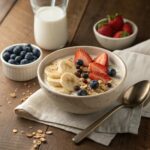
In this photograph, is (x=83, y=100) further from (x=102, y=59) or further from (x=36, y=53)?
(x=36, y=53)

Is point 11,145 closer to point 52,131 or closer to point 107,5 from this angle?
point 52,131

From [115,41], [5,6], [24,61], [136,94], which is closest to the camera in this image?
[136,94]

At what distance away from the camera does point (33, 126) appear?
93cm

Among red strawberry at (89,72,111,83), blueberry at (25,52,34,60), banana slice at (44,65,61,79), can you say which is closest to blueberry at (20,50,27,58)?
blueberry at (25,52,34,60)

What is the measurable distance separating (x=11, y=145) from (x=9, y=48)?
337 mm

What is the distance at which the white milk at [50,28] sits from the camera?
1.21m

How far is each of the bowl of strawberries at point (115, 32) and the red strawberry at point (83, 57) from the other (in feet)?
0.70

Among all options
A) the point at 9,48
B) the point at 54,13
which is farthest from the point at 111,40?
the point at 9,48

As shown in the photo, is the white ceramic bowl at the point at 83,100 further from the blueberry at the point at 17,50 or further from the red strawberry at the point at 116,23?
the red strawberry at the point at 116,23

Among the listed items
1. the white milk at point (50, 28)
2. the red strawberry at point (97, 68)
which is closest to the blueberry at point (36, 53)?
the white milk at point (50, 28)

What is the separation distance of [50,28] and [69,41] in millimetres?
84

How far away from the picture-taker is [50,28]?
3.97 ft

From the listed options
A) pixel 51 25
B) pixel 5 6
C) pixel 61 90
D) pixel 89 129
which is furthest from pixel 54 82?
pixel 5 6

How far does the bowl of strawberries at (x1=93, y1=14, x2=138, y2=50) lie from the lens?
1.21 metres
